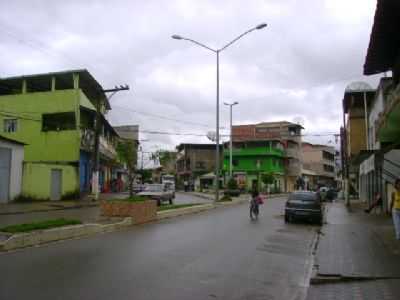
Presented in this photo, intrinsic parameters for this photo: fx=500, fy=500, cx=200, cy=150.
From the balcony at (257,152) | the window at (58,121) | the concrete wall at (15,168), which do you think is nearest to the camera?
the concrete wall at (15,168)

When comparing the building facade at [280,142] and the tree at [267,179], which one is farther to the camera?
the building facade at [280,142]

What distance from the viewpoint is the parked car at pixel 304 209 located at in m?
23.7

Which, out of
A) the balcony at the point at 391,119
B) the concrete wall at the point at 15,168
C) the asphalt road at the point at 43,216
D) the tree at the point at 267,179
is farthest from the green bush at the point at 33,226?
the tree at the point at 267,179

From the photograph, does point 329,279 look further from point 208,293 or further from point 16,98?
point 16,98

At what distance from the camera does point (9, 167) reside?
103 ft

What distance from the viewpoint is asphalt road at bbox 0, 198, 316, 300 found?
7.83 m

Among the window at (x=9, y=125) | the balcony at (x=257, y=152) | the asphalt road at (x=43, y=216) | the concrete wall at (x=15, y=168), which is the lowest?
the asphalt road at (x=43, y=216)

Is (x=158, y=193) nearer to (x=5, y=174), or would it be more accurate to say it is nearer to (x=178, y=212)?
(x=178, y=212)

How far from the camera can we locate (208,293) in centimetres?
789

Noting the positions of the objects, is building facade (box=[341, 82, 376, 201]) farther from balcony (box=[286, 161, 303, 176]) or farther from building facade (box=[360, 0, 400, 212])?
balcony (box=[286, 161, 303, 176])

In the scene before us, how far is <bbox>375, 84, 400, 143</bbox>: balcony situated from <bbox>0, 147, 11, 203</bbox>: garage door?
2307 centimetres

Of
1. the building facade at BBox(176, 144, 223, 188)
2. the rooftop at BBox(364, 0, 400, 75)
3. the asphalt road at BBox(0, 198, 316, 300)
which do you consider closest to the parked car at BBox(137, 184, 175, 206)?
the asphalt road at BBox(0, 198, 316, 300)

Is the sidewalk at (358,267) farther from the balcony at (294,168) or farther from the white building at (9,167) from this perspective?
the balcony at (294,168)

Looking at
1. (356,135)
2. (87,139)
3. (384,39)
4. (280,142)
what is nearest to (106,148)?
(87,139)
